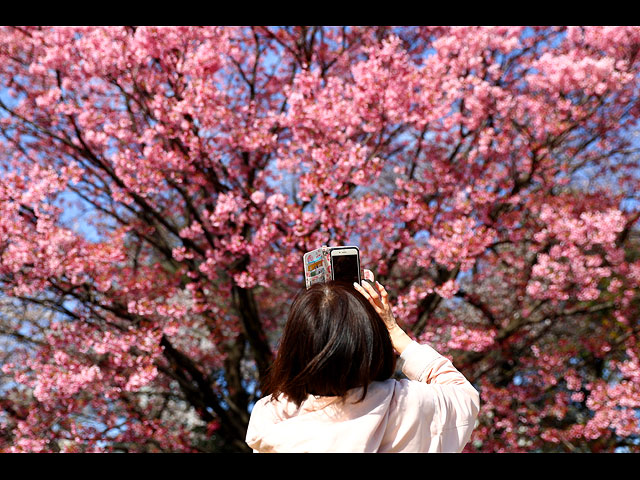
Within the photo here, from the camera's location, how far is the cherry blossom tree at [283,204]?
4.96 m

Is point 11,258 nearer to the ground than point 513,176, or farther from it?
nearer to the ground

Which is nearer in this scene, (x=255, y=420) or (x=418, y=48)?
(x=255, y=420)

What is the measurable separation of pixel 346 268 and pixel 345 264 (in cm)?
1

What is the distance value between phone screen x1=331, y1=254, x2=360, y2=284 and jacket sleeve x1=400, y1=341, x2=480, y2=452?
0.26m

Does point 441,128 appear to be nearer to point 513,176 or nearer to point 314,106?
point 513,176

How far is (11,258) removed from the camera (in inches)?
188

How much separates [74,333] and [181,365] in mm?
986

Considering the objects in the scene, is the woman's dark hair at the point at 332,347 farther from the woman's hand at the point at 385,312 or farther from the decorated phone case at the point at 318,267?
the decorated phone case at the point at 318,267

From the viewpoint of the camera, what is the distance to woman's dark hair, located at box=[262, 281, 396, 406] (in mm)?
1261

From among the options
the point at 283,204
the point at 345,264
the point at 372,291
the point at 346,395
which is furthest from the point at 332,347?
the point at 283,204

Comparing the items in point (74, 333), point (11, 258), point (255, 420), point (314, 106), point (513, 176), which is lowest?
point (255, 420)

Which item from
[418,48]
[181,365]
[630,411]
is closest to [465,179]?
[418,48]

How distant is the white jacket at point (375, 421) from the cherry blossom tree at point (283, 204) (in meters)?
3.43

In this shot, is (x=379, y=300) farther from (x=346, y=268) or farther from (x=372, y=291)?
(x=346, y=268)
